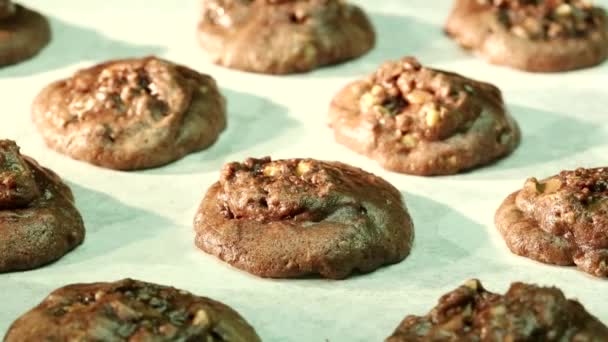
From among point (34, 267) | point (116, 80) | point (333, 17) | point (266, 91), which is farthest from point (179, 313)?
point (333, 17)

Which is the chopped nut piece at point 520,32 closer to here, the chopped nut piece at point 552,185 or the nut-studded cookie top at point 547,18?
the nut-studded cookie top at point 547,18

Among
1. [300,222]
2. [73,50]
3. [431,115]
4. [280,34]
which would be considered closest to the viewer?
[300,222]

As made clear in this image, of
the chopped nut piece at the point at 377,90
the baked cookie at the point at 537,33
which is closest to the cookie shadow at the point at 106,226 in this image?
the chopped nut piece at the point at 377,90

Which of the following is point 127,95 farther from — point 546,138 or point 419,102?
point 546,138

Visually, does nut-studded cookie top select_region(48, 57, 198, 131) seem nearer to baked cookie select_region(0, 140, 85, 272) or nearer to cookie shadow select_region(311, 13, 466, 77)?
baked cookie select_region(0, 140, 85, 272)

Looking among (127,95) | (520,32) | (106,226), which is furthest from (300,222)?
(520,32)
